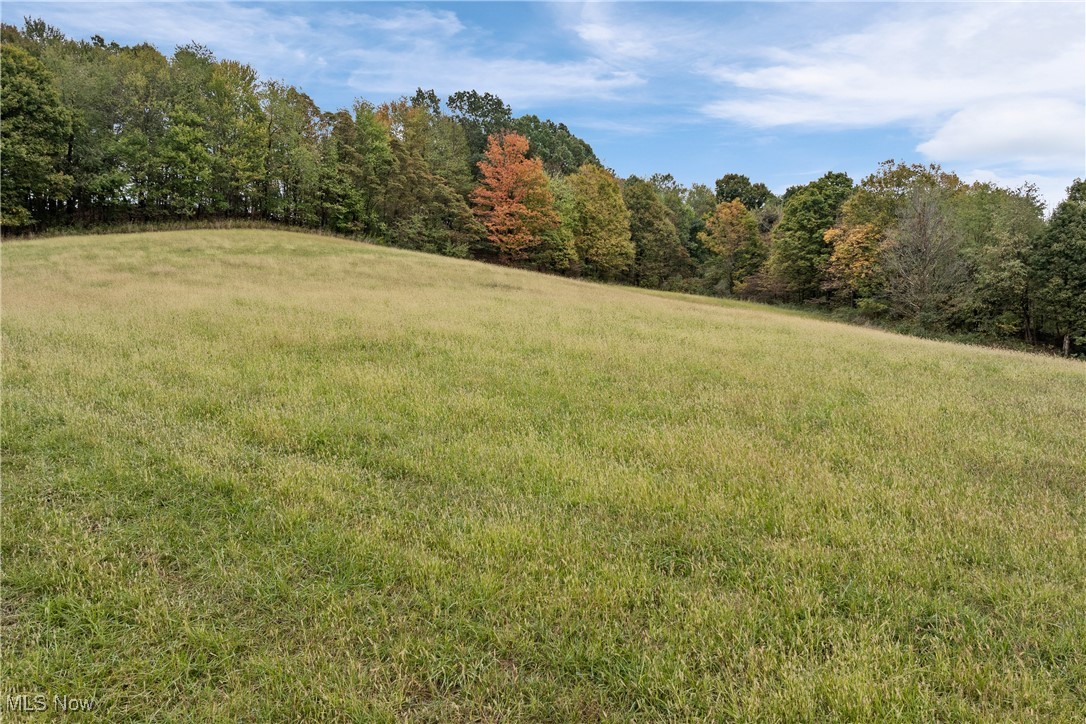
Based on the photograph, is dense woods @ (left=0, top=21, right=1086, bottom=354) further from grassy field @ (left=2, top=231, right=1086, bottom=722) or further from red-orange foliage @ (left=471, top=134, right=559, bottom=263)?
grassy field @ (left=2, top=231, right=1086, bottom=722)

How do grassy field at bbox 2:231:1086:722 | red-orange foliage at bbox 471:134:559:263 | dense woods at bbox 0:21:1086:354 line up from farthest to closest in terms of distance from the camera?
red-orange foliage at bbox 471:134:559:263, dense woods at bbox 0:21:1086:354, grassy field at bbox 2:231:1086:722

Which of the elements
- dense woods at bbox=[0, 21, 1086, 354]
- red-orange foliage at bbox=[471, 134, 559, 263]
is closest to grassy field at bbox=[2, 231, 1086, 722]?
dense woods at bbox=[0, 21, 1086, 354]

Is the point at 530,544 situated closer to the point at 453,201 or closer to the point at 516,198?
the point at 516,198

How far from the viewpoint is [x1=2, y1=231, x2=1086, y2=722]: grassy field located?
3027mm

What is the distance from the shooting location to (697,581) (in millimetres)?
3910

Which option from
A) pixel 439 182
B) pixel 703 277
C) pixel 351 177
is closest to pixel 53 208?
pixel 351 177

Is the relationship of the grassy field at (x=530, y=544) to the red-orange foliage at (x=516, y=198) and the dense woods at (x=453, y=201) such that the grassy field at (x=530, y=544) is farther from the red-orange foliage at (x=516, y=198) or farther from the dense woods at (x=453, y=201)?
the red-orange foliage at (x=516, y=198)

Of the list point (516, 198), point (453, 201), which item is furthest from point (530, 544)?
point (453, 201)

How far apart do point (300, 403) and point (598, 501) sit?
499 centimetres

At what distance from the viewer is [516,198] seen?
51.5 metres

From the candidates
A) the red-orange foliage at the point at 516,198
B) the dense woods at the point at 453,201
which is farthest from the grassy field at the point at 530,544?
the red-orange foliage at the point at 516,198

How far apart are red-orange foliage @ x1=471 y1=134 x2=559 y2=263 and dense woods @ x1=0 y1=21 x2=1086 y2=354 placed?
205 millimetres

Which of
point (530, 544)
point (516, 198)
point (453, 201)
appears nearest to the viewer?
point (530, 544)

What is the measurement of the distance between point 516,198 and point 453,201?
22.2ft
